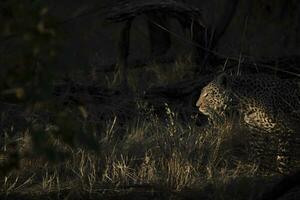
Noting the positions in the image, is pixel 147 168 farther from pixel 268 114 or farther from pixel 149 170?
pixel 268 114

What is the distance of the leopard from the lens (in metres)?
6.64

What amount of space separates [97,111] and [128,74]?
7.52ft

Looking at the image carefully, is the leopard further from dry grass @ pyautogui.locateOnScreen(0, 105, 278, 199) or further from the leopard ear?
dry grass @ pyautogui.locateOnScreen(0, 105, 278, 199)

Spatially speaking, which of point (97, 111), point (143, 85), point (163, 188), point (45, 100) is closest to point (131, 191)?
point (163, 188)

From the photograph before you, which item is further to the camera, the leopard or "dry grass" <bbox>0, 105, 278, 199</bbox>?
the leopard

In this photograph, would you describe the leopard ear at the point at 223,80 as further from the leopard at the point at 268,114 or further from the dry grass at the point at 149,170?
the dry grass at the point at 149,170

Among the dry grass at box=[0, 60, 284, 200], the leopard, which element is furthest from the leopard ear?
the dry grass at box=[0, 60, 284, 200]

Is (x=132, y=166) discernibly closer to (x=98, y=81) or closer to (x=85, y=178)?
(x=85, y=178)

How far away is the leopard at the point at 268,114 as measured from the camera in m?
6.64

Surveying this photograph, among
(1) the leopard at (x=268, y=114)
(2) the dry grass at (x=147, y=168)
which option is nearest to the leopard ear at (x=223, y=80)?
(1) the leopard at (x=268, y=114)

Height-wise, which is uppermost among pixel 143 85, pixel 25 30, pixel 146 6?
pixel 25 30

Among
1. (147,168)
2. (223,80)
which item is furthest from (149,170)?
(223,80)

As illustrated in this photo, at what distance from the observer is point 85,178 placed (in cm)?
603

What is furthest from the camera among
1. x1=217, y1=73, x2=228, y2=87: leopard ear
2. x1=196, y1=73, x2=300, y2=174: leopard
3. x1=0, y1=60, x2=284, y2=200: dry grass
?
x1=217, y1=73, x2=228, y2=87: leopard ear
